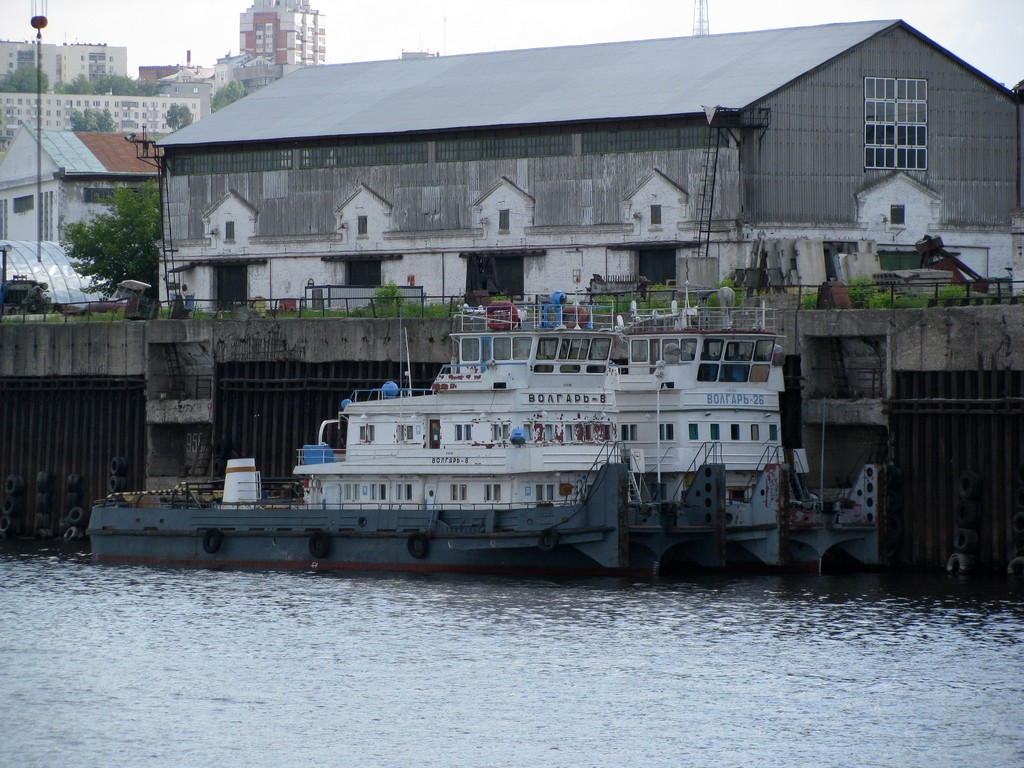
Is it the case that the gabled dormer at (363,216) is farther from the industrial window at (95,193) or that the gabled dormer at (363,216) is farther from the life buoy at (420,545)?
the industrial window at (95,193)

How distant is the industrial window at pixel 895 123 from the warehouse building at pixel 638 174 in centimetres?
6

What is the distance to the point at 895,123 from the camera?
62750mm

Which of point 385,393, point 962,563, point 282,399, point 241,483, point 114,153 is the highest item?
point 114,153

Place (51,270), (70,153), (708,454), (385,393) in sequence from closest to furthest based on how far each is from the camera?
(708,454) → (385,393) → (51,270) → (70,153)

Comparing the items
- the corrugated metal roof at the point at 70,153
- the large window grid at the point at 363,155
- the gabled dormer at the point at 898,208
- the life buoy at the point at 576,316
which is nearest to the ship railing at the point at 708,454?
the life buoy at the point at 576,316

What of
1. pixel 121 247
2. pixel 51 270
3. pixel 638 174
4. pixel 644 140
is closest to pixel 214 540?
pixel 638 174

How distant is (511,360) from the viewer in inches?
1769

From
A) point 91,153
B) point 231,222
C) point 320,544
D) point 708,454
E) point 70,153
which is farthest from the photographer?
point 91,153

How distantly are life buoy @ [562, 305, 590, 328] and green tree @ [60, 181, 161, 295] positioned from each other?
133ft

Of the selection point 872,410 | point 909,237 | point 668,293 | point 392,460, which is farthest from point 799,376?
point 909,237

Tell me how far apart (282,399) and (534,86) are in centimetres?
1838

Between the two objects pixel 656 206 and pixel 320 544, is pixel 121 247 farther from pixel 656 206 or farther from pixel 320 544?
pixel 320 544

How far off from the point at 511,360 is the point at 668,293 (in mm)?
11816

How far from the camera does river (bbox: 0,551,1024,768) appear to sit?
97.7ft
